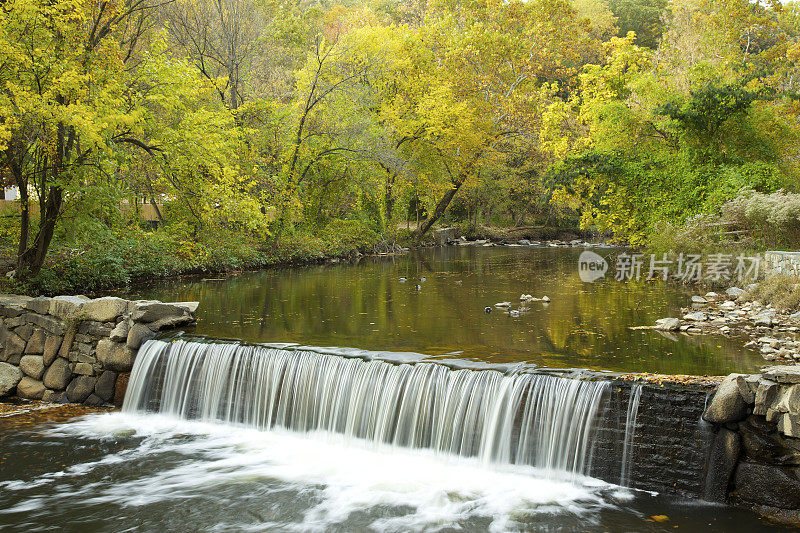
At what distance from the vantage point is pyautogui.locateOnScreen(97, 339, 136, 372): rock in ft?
34.7

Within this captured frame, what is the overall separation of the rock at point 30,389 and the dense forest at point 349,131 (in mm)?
3539

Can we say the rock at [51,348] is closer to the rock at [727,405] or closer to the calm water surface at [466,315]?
the calm water surface at [466,315]

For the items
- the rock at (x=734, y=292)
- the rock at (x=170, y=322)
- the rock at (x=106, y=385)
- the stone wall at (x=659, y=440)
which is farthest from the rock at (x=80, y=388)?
the rock at (x=734, y=292)

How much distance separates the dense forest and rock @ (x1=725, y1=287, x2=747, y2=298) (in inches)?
85.7

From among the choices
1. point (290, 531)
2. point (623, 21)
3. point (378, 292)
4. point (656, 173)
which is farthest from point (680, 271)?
point (623, 21)

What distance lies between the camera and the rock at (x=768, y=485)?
6.13 m

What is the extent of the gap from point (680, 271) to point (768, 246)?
113 inches

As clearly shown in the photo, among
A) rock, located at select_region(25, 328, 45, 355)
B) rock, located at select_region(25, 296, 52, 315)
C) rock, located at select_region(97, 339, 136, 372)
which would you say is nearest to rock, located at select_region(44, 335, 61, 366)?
rock, located at select_region(25, 328, 45, 355)

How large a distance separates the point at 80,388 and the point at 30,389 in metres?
1.04

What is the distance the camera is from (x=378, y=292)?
17.3 metres

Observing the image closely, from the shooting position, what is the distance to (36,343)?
1118cm

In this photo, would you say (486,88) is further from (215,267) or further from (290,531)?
(290,531)

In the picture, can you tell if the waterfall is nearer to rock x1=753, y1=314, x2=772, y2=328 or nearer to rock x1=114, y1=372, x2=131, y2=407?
rock x1=114, y1=372, x2=131, y2=407

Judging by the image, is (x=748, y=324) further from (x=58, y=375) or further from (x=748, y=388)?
(x=58, y=375)
